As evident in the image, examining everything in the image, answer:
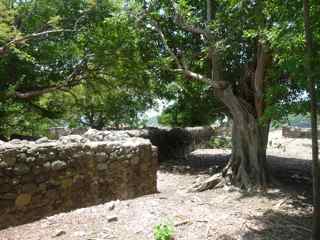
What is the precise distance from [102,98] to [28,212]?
13.1 metres

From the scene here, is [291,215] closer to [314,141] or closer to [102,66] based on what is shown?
[314,141]

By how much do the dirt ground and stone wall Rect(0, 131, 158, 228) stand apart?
27 cm

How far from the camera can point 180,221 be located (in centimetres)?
556

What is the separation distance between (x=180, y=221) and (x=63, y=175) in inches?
79.5

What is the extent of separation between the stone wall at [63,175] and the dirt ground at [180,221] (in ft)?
0.88

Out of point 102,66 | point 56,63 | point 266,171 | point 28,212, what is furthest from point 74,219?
point 56,63

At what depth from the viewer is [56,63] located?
1627 centimetres

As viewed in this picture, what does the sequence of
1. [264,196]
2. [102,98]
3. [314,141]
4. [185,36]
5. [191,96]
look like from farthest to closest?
[102,98] < [191,96] < [185,36] < [264,196] < [314,141]

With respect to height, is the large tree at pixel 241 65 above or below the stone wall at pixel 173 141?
above

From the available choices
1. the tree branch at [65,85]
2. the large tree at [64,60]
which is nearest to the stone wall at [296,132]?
the large tree at [64,60]

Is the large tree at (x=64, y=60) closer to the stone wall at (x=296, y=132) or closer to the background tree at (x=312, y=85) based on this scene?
the background tree at (x=312, y=85)

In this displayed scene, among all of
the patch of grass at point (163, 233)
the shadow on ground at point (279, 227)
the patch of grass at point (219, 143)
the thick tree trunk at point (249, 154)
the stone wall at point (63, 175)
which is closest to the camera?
the patch of grass at point (163, 233)

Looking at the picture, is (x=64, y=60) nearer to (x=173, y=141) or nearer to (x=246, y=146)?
(x=173, y=141)

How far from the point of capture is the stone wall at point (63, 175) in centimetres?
550
